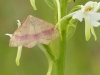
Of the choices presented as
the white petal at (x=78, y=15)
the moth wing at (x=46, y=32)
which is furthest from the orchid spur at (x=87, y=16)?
the moth wing at (x=46, y=32)

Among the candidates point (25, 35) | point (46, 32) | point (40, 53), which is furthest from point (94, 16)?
point (40, 53)

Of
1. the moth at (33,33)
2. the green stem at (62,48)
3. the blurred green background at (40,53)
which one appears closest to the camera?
the moth at (33,33)

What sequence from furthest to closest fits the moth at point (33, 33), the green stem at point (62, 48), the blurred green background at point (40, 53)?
the blurred green background at point (40, 53) < the green stem at point (62, 48) < the moth at point (33, 33)

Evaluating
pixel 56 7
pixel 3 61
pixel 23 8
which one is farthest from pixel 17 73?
pixel 56 7

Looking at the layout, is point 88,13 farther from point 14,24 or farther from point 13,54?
point 14,24

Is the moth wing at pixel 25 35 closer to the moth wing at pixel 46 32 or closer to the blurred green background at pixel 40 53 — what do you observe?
the moth wing at pixel 46 32

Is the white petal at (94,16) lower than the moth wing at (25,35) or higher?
higher

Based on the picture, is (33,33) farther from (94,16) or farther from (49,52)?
(94,16)
